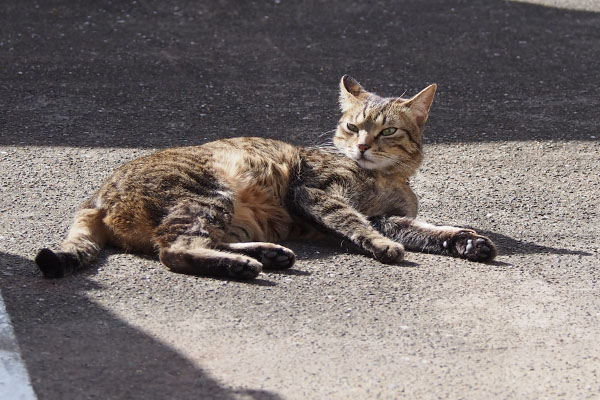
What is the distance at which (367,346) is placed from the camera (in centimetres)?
423

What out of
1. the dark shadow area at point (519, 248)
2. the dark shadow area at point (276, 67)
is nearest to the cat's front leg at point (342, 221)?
the dark shadow area at point (519, 248)

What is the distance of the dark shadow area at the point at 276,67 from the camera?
26.4 ft

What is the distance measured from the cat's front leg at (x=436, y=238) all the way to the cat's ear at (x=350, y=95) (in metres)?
0.98

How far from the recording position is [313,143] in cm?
764

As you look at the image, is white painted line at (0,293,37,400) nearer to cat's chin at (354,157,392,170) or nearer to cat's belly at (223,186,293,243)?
cat's belly at (223,186,293,243)

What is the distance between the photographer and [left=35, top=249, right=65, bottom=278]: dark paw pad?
15.3 ft

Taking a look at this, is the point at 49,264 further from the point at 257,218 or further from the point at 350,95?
the point at 350,95

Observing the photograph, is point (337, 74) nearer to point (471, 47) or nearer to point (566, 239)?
point (471, 47)

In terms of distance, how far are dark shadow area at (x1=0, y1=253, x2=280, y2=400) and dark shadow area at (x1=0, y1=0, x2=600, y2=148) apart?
3111 millimetres

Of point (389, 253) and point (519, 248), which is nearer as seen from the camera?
point (389, 253)

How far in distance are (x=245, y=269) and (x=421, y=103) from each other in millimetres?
2096

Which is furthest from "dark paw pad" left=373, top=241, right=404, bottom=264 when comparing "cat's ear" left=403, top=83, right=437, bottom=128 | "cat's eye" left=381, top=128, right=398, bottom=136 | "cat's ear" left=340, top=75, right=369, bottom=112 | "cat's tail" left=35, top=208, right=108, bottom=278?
"cat's tail" left=35, top=208, right=108, bottom=278

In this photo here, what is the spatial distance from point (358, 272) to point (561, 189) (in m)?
2.45

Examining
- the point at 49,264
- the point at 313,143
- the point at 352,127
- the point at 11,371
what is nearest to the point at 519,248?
the point at 352,127
